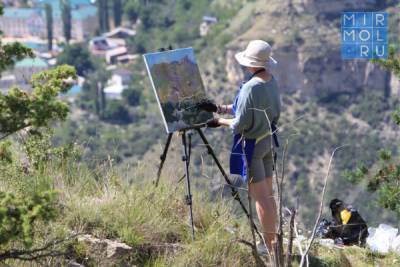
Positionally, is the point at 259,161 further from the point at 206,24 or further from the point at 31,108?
the point at 206,24

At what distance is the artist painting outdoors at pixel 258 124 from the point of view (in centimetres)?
553

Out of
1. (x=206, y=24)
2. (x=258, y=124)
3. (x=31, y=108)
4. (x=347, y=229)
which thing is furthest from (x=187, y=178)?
(x=206, y=24)

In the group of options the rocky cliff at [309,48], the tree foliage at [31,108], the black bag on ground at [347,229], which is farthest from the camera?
the rocky cliff at [309,48]

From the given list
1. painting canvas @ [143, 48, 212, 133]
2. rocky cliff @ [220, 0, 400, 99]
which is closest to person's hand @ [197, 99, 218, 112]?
painting canvas @ [143, 48, 212, 133]

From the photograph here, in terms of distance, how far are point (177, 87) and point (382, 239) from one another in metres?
1.81

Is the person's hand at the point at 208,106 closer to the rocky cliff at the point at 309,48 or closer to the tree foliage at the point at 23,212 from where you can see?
the tree foliage at the point at 23,212

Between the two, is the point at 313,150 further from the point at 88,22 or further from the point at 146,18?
the point at 88,22

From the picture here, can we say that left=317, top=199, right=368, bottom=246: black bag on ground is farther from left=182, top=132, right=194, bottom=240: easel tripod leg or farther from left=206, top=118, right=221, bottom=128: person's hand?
left=206, top=118, right=221, bottom=128: person's hand

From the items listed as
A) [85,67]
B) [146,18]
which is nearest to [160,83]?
[85,67]

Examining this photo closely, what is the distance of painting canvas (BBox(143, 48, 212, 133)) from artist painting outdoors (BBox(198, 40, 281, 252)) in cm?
56

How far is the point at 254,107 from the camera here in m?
5.52

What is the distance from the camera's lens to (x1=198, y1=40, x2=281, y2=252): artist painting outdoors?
5531mm

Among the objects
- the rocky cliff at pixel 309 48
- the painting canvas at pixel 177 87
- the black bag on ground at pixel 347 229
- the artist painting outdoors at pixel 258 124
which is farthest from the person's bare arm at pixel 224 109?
the rocky cliff at pixel 309 48

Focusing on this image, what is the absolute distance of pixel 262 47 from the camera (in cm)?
561
